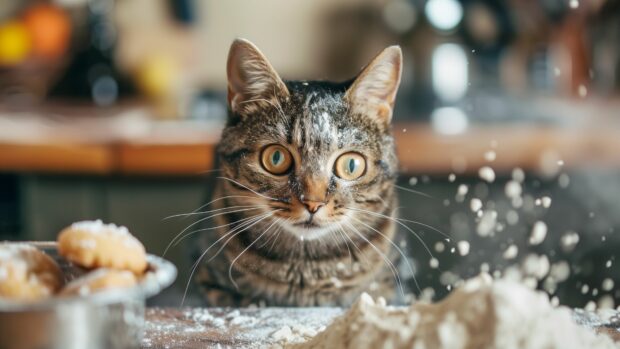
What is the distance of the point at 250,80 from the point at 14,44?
6.83 feet

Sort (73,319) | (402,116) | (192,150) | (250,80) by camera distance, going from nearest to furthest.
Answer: (73,319) < (250,80) < (192,150) < (402,116)

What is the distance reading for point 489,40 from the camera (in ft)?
8.43

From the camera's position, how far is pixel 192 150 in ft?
5.98

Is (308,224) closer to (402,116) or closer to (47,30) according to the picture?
(402,116)

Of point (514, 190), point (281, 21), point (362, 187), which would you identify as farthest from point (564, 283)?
point (281, 21)

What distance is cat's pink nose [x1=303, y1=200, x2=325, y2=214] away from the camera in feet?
3.04

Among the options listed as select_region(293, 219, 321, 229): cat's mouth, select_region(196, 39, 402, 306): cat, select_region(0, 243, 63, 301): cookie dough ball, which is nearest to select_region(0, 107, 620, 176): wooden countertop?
select_region(196, 39, 402, 306): cat

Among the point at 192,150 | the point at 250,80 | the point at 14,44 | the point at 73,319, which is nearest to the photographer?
the point at 73,319

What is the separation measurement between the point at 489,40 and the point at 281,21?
90 cm

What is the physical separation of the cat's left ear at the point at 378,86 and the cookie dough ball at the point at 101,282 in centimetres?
47

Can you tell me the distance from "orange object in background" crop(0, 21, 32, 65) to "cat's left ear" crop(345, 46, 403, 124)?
2.12 m

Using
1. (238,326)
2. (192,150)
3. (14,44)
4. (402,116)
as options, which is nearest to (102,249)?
(238,326)

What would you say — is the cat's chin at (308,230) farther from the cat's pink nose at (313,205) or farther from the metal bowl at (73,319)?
the metal bowl at (73,319)

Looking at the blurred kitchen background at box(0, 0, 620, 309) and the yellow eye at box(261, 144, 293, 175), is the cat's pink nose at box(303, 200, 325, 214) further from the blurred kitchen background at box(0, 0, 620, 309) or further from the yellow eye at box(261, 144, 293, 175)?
the blurred kitchen background at box(0, 0, 620, 309)
